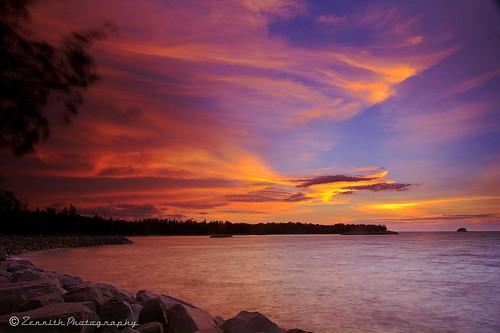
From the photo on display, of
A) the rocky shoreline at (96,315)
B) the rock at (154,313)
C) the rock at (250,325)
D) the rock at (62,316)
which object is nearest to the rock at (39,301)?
the rocky shoreline at (96,315)

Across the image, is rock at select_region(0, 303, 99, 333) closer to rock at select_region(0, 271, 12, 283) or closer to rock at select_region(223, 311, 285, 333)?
rock at select_region(223, 311, 285, 333)

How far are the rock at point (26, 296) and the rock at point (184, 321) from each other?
209cm

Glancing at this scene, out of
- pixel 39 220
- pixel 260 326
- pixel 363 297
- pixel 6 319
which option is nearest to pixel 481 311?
pixel 363 297

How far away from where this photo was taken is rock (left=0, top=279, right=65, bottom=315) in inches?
270

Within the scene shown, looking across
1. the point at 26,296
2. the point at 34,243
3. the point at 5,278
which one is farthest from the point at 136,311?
the point at 34,243

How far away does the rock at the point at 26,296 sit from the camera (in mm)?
6859

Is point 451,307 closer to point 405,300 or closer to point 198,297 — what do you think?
point 405,300

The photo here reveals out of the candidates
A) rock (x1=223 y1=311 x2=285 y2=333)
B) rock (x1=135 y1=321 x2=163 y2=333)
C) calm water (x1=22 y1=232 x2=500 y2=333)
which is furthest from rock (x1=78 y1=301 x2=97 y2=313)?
calm water (x1=22 y1=232 x2=500 y2=333)

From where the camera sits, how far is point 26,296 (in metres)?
7.32

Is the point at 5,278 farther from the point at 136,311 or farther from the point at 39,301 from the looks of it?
the point at 136,311

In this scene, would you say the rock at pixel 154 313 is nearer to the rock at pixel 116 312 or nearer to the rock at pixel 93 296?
the rock at pixel 116 312

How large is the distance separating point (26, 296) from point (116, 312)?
1.75 m

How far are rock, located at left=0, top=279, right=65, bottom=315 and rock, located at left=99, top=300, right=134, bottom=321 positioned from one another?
97 cm

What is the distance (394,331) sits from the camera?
396 inches
